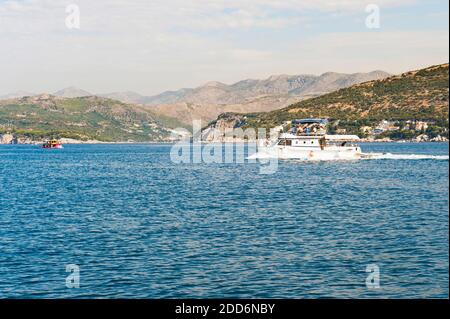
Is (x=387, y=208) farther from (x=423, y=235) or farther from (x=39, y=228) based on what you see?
(x=39, y=228)

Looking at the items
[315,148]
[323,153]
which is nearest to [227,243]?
[323,153]

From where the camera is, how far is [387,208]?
66938 mm

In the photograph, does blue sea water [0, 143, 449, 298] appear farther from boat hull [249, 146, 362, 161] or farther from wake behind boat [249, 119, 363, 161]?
wake behind boat [249, 119, 363, 161]

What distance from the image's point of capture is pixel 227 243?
44.9 meters

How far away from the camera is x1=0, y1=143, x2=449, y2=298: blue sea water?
106ft

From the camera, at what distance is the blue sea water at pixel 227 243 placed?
106 ft

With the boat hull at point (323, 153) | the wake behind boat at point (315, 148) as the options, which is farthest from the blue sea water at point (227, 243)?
the wake behind boat at point (315, 148)

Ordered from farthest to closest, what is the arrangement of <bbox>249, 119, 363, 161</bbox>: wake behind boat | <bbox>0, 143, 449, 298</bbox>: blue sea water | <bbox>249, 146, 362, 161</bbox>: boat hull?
1. <bbox>249, 119, 363, 161</bbox>: wake behind boat
2. <bbox>249, 146, 362, 161</bbox>: boat hull
3. <bbox>0, 143, 449, 298</bbox>: blue sea water

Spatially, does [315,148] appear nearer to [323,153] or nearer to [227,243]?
[323,153]

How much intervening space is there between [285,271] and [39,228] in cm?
2747

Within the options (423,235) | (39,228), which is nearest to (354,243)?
(423,235)

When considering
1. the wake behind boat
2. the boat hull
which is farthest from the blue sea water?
the wake behind boat

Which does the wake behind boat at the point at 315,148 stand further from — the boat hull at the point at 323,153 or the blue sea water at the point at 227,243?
the blue sea water at the point at 227,243

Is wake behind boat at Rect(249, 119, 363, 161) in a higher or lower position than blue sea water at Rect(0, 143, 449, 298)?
higher
